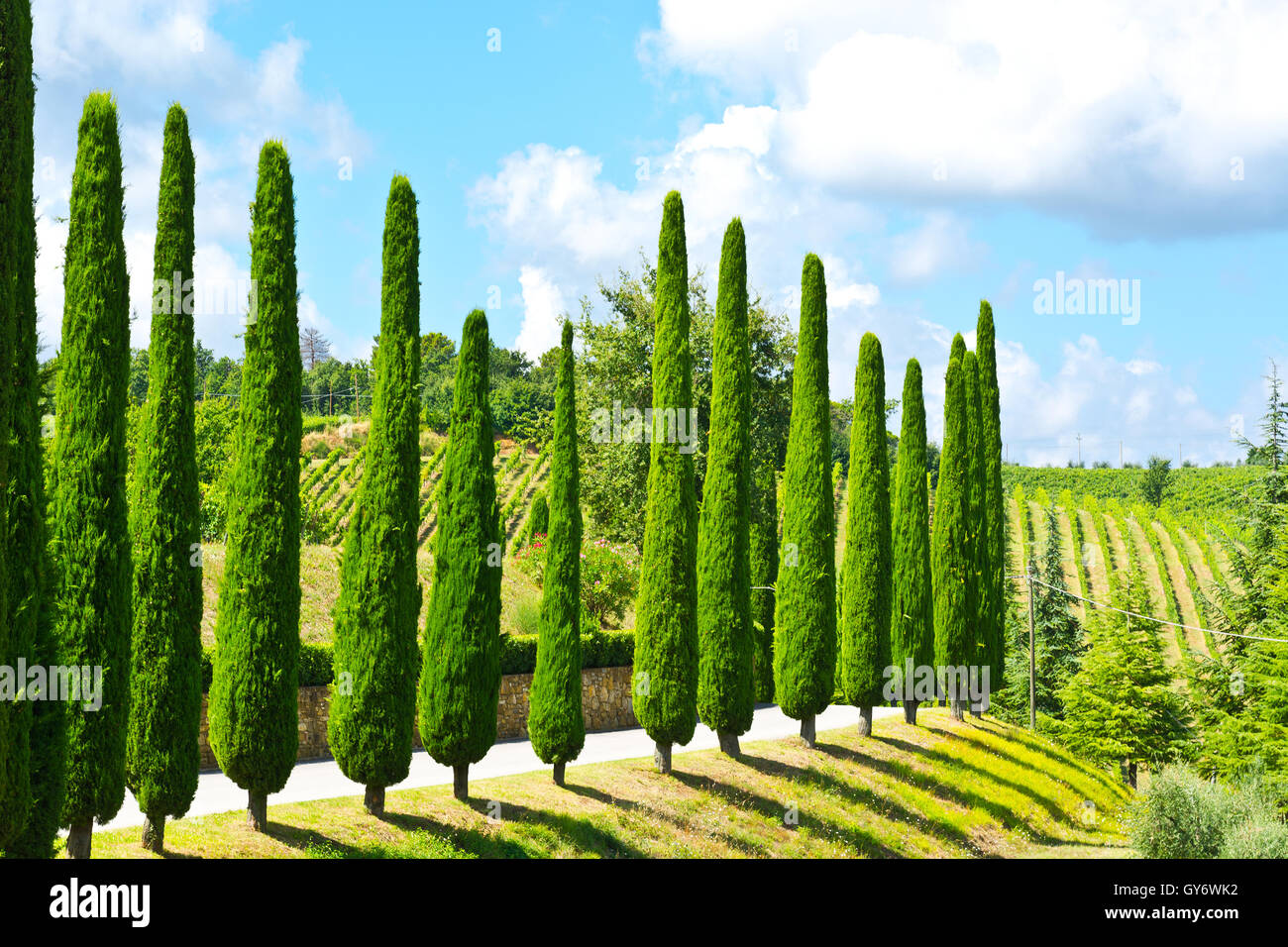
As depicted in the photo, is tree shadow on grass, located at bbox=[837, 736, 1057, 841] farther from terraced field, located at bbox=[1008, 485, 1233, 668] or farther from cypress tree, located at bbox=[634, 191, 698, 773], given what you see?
terraced field, located at bbox=[1008, 485, 1233, 668]

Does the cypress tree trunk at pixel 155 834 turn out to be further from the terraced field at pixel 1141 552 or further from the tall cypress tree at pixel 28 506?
the terraced field at pixel 1141 552

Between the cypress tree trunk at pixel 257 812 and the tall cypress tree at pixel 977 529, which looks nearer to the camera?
the cypress tree trunk at pixel 257 812

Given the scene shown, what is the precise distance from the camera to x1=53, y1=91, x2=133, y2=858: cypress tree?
1023 cm

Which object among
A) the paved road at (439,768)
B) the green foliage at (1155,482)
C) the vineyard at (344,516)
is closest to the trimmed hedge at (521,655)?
the paved road at (439,768)

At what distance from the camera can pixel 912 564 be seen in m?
28.4

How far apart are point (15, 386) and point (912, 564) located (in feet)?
78.1

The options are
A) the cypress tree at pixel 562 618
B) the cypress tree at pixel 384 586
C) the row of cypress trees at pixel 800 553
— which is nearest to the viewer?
the cypress tree at pixel 384 586

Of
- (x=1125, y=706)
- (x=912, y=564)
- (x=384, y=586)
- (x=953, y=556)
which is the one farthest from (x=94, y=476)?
(x=1125, y=706)

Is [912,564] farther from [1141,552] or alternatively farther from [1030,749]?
[1141,552]

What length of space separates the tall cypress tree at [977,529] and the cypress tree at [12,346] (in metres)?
26.6

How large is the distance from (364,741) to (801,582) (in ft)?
39.1

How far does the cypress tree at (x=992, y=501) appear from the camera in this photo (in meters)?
32.2
